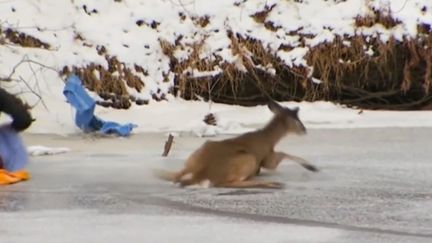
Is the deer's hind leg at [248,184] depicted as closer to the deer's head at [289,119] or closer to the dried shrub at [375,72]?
the deer's head at [289,119]

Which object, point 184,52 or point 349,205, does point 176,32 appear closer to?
point 184,52

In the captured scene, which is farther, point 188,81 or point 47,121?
point 188,81

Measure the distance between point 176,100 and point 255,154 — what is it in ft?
14.7

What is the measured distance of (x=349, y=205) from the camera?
5926 mm

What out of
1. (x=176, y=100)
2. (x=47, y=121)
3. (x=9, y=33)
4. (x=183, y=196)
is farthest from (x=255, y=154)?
(x=9, y=33)

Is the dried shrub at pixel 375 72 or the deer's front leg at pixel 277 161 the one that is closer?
the deer's front leg at pixel 277 161

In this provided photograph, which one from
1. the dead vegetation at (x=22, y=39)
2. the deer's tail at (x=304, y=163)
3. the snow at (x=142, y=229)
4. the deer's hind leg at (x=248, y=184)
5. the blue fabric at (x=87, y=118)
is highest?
the dead vegetation at (x=22, y=39)

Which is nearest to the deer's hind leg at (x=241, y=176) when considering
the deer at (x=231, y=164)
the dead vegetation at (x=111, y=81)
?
the deer at (x=231, y=164)

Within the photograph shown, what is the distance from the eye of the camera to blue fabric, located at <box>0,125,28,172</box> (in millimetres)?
6977

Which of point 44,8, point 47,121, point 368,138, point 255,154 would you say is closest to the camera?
point 255,154

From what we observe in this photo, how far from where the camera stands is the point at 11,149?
701cm

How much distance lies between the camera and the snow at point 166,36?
35.1 ft

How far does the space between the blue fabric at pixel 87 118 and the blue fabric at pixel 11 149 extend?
2189 mm

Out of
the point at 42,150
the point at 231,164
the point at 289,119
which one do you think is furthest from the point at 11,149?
the point at 289,119
